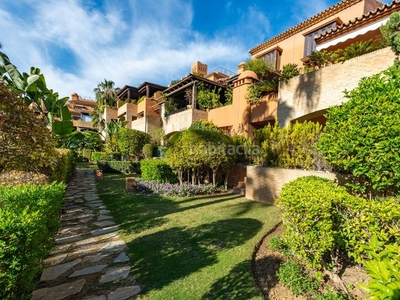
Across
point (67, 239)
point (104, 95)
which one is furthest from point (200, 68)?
point (67, 239)

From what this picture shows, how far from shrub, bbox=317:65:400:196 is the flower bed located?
6063 millimetres

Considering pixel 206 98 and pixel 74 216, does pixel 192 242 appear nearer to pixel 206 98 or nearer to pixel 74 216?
pixel 74 216

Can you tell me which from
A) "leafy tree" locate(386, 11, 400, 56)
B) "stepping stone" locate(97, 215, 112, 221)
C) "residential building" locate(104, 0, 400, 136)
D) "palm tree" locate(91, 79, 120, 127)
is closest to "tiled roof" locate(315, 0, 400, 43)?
"residential building" locate(104, 0, 400, 136)

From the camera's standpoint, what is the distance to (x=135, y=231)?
17.2 ft

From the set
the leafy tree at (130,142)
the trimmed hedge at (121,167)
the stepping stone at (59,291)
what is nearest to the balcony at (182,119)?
the leafy tree at (130,142)

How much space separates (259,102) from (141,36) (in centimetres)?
827

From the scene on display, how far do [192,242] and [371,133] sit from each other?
453cm

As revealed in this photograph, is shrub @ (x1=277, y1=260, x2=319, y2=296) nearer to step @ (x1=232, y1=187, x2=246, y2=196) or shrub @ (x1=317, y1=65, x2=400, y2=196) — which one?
shrub @ (x1=317, y1=65, x2=400, y2=196)

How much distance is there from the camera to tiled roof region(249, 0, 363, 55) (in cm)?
1301

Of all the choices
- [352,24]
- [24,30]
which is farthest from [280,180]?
[24,30]

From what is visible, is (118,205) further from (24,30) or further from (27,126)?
(24,30)

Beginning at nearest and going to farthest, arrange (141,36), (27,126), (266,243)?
(27,126)
(266,243)
(141,36)

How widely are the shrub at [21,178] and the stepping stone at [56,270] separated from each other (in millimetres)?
2053

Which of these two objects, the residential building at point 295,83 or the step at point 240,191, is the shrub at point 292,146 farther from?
the step at point 240,191
